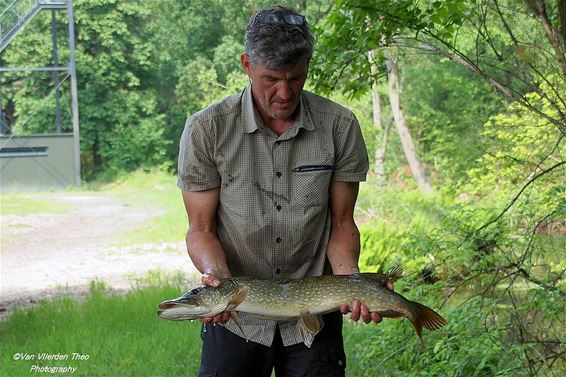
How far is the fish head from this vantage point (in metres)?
2.20

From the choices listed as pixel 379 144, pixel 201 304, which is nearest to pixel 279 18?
pixel 201 304

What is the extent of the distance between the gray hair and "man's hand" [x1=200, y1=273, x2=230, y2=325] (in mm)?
606

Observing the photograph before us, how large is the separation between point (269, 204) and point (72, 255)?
8.28 m

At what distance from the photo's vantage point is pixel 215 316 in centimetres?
223

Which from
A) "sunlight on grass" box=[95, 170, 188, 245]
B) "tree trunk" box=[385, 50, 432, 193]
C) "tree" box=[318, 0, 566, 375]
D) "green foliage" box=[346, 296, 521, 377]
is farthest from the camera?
"tree trunk" box=[385, 50, 432, 193]

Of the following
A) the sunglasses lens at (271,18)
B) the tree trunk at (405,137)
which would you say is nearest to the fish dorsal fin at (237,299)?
the sunglasses lens at (271,18)

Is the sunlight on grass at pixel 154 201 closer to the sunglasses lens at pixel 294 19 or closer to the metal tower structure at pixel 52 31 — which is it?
the metal tower structure at pixel 52 31

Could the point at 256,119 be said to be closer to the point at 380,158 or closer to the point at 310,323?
the point at 310,323

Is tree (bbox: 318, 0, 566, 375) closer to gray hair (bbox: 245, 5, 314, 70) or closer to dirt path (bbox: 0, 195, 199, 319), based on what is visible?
gray hair (bbox: 245, 5, 314, 70)

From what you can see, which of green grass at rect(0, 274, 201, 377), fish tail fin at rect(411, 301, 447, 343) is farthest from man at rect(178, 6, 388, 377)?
green grass at rect(0, 274, 201, 377)

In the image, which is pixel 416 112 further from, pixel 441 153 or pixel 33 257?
pixel 33 257

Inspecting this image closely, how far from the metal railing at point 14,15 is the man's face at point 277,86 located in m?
11.7

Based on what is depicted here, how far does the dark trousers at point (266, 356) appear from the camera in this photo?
92.4 inches

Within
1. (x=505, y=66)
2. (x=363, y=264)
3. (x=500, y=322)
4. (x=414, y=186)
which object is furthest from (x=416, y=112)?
(x=500, y=322)
